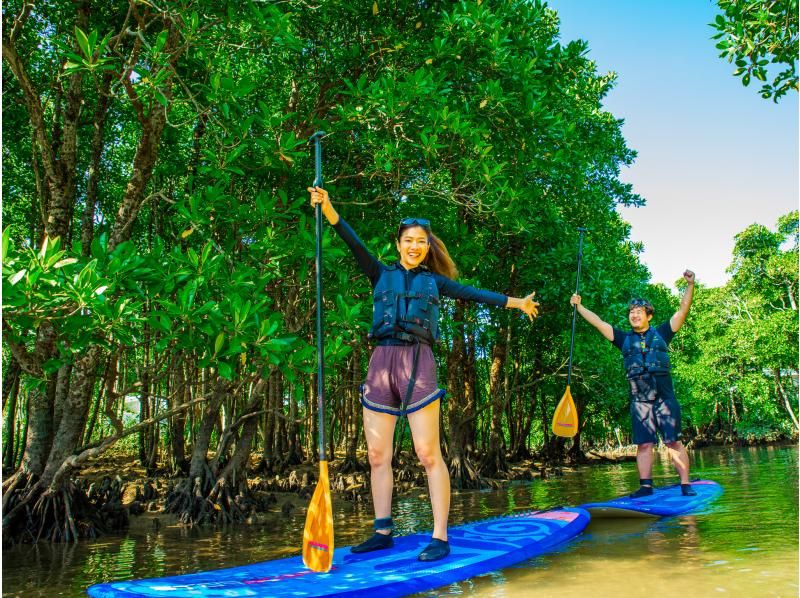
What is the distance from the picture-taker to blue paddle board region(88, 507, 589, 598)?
310cm

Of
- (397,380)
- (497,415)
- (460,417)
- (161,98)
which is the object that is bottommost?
(397,380)

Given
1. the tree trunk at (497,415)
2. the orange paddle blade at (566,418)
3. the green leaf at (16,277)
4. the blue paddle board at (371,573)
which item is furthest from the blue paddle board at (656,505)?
the tree trunk at (497,415)

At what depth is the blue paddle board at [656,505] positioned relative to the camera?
5664 mm

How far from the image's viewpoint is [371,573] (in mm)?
3408

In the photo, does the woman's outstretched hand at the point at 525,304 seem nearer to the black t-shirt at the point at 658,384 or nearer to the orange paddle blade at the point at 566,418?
the black t-shirt at the point at 658,384

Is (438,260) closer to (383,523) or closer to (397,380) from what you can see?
(397,380)

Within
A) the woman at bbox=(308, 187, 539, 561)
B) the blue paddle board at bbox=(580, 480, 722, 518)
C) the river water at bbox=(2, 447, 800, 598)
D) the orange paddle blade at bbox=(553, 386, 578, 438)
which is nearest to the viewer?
the river water at bbox=(2, 447, 800, 598)

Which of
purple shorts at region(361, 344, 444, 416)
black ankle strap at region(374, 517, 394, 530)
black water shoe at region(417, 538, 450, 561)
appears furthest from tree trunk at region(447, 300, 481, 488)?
black water shoe at region(417, 538, 450, 561)

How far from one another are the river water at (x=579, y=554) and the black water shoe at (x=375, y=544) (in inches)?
25.5

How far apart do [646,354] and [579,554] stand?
289 centimetres

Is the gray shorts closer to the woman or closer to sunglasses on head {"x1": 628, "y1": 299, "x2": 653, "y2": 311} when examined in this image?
sunglasses on head {"x1": 628, "y1": 299, "x2": 653, "y2": 311}

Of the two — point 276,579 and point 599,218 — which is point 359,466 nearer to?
point 599,218

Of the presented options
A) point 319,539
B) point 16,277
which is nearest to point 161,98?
point 16,277

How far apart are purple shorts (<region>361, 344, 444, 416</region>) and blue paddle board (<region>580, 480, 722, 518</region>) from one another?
2.56 meters
